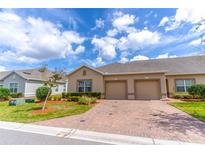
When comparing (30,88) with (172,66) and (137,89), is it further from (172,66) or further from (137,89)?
(172,66)

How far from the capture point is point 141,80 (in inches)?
639

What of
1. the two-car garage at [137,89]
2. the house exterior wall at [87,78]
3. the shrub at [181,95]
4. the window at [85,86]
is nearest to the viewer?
the shrub at [181,95]

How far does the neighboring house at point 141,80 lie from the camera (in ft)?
51.7

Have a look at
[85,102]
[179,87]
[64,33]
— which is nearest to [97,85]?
[85,102]

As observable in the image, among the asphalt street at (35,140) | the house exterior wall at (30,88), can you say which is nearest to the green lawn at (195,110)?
the asphalt street at (35,140)

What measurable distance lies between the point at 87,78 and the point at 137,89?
23.9ft

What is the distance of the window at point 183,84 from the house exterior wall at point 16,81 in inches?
971

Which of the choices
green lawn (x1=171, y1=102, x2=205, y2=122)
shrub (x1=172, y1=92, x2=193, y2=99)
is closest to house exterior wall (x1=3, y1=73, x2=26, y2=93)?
green lawn (x1=171, y1=102, x2=205, y2=122)

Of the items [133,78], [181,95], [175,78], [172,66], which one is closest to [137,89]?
[133,78]

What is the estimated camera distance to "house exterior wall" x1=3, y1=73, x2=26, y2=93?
2114 cm

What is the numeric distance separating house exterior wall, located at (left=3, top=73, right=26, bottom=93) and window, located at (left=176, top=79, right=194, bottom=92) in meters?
24.7

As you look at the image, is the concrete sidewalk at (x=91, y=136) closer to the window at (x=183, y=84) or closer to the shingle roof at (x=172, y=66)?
the shingle roof at (x=172, y=66)
